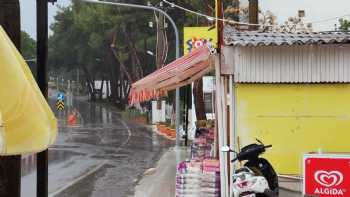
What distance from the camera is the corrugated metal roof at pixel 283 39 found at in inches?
416

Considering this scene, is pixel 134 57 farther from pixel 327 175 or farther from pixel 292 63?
pixel 327 175

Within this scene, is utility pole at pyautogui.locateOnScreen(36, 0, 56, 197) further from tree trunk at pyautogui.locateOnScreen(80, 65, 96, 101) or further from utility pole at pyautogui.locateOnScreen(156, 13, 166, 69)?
tree trunk at pyautogui.locateOnScreen(80, 65, 96, 101)

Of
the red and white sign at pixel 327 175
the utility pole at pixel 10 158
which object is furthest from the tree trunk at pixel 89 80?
the utility pole at pixel 10 158

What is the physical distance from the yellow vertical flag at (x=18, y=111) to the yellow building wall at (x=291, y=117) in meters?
7.77

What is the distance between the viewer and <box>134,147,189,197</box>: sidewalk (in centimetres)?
1363

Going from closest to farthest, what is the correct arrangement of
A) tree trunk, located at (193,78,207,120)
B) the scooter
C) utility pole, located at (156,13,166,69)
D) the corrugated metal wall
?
1. the scooter
2. the corrugated metal wall
3. tree trunk, located at (193,78,207,120)
4. utility pole, located at (156,13,166,69)

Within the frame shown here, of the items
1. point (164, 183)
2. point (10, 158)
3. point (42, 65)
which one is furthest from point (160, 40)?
point (10, 158)

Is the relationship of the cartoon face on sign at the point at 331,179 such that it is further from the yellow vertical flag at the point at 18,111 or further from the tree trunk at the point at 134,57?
the tree trunk at the point at 134,57

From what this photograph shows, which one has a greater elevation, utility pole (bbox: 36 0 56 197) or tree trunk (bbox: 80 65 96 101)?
tree trunk (bbox: 80 65 96 101)

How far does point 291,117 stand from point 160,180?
206 inches

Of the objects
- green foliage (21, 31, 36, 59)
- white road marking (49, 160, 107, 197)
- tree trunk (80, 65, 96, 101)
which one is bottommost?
white road marking (49, 160, 107, 197)

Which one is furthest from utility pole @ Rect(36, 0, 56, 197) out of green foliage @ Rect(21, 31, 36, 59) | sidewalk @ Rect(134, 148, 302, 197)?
green foliage @ Rect(21, 31, 36, 59)

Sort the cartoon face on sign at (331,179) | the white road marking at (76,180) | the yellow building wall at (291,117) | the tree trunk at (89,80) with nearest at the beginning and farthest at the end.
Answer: the cartoon face on sign at (331,179) → the yellow building wall at (291,117) → the white road marking at (76,180) → the tree trunk at (89,80)

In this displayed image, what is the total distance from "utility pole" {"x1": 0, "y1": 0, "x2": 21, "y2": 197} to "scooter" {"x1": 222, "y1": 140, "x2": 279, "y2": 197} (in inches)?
100
